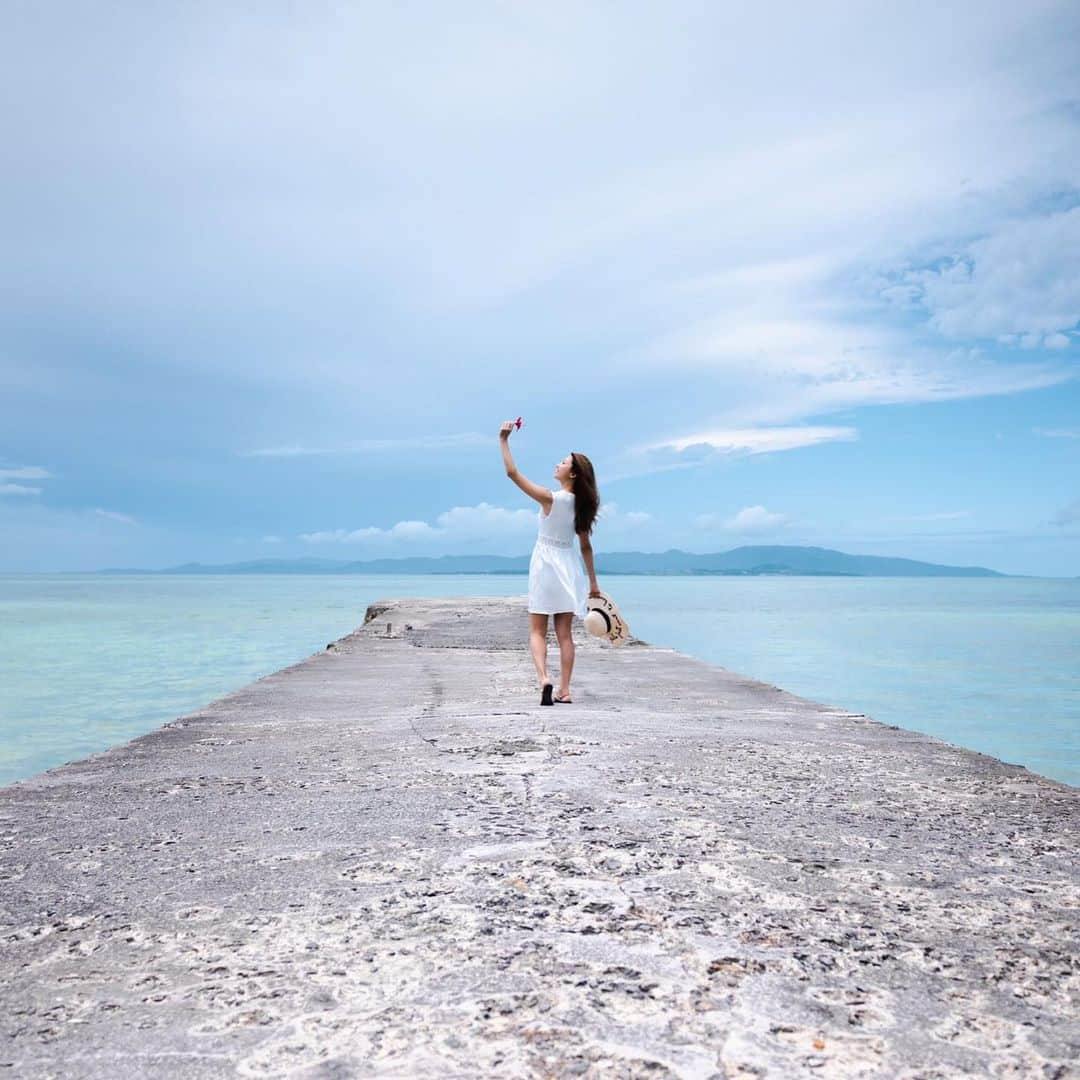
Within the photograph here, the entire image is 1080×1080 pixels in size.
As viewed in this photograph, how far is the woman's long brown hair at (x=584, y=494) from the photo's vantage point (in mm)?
6906

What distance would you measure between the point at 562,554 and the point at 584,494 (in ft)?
1.57

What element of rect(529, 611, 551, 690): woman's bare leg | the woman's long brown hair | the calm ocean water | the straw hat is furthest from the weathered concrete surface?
the calm ocean water

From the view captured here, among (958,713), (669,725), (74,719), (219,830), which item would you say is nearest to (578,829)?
(219,830)

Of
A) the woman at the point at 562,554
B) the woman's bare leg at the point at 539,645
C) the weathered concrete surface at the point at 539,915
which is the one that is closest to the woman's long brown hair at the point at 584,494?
the woman at the point at 562,554

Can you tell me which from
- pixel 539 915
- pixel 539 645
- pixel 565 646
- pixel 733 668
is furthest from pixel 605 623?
pixel 733 668

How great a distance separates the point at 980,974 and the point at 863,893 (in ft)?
1.73

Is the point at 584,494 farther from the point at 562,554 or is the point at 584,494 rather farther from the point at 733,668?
the point at 733,668

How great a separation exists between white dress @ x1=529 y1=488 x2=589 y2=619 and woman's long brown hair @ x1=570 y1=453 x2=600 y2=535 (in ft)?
0.20

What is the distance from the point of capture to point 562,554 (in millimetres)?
7062

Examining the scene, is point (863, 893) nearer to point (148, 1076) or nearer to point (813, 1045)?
point (813, 1045)

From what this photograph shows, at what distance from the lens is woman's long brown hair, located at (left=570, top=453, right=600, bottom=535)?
22.7ft

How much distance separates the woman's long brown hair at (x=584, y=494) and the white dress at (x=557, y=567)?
6 centimetres

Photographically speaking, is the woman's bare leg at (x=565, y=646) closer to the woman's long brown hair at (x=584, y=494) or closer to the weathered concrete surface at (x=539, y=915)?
the woman's long brown hair at (x=584, y=494)

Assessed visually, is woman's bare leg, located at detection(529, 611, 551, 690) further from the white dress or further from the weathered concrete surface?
the weathered concrete surface
